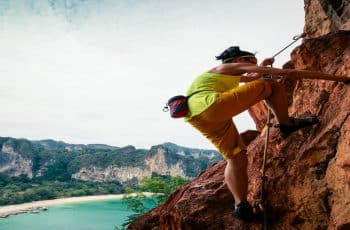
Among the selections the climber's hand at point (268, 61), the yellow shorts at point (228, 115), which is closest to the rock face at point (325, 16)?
the climber's hand at point (268, 61)

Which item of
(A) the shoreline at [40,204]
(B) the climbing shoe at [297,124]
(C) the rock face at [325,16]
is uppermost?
(C) the rock face at [325,16]

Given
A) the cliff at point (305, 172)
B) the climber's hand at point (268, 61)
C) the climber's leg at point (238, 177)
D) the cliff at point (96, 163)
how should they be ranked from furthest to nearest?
the cliff at point (96, 163) < the climber's hand at point (268, 61) < the climber's leg at point (238, 177) < the cliff at point (305, 172)

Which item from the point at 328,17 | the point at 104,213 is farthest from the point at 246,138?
the point at 104,213

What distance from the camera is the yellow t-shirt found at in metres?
3.92

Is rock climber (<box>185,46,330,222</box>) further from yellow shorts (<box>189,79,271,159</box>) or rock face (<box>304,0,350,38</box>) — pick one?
rock face (<box>304,0,350,38</box>)

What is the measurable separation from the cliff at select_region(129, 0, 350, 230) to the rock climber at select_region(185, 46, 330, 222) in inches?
12.4

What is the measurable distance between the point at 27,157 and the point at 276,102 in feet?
342

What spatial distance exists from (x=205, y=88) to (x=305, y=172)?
4.92 feet

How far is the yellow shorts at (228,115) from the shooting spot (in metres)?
3.84

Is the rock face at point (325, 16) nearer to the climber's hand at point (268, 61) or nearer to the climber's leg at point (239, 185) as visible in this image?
the climber's hand at point (268, 61)

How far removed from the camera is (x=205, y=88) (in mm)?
4027

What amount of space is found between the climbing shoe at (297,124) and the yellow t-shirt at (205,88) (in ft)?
3.00

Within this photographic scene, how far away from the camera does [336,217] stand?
3.50 m

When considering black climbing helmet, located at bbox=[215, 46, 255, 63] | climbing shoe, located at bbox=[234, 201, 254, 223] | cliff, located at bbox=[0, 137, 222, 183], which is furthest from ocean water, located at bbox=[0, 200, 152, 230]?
black climbing helmet, located at bbox=[215, 46, 255, 63]
